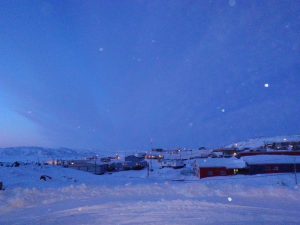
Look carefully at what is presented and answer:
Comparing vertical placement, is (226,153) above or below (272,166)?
above

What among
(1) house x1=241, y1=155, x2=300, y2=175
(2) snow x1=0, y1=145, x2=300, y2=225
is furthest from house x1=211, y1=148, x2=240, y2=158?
(2) snow x1=0, y1=145, x2=300, y2=225

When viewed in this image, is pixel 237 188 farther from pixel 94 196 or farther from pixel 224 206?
Result: pixel 94 196

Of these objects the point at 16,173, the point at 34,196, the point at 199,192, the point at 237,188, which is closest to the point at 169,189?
the point at 199,192

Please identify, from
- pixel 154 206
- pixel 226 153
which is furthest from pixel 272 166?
pixel 226 153

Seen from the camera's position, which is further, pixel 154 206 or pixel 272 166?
pixel 272 166

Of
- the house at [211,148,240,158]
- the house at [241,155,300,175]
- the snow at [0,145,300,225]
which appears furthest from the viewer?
the house at [211,148,240,158]

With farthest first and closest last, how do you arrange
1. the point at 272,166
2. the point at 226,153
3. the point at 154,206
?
the point at 226,153 → the point at 272,166 → the point at 154,206

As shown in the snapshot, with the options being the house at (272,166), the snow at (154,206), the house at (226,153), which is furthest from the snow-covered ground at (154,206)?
the house at (226,153)

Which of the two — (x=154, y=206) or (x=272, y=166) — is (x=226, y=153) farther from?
(x=154, y=206)

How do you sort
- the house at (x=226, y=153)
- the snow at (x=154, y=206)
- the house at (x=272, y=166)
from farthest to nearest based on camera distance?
the house at (x=226, y=153), the house at (x=272, y=166), the snow at (x=154, y=206)

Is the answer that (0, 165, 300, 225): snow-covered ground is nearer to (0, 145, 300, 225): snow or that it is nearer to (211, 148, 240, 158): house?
(0, 145, 300, 225): snow

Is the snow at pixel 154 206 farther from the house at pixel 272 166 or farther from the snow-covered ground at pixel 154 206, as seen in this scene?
the house at pixel 272 166

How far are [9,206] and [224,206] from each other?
22.1 feet

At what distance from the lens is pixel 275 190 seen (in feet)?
39.4
